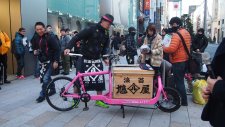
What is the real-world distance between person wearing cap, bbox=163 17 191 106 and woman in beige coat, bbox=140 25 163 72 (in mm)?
242

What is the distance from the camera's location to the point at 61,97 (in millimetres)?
6082

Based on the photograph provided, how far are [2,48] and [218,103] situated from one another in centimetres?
817

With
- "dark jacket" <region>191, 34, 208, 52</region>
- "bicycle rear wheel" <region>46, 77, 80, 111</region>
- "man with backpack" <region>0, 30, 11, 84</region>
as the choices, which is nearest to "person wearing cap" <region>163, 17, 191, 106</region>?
"bicycle rear wheel" <region>46, 77, 80, 111</region>

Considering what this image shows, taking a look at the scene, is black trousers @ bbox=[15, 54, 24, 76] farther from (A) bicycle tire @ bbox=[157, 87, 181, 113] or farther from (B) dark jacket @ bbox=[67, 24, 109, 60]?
(A) bicycle tire @ bbox=[157, 87, 181, 113]

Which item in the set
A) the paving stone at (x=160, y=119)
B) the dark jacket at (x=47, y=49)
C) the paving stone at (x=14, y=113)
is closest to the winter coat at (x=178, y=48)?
the paving stone at (x=160, y=119)

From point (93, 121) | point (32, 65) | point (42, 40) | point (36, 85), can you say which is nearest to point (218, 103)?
point (93, 121)

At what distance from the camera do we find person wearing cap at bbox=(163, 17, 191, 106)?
634cm

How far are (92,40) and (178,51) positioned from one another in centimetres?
179

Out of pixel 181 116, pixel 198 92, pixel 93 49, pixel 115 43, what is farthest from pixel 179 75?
pixel 115 43

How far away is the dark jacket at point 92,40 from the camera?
20.1 ft

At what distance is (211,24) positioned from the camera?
318ft

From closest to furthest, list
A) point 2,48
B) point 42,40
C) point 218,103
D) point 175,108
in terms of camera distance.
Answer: point 218,103 → point 175,108 → point 42,40 → point 2,48

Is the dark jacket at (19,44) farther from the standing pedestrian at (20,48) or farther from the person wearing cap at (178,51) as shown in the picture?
the person wearing cap at (178,51)

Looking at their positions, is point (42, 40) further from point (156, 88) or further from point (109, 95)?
point (156, 88)
